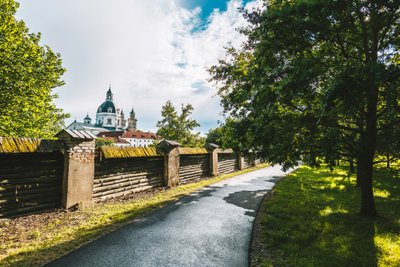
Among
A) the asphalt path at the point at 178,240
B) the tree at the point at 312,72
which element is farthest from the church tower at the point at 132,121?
the tree at the point at 312,72

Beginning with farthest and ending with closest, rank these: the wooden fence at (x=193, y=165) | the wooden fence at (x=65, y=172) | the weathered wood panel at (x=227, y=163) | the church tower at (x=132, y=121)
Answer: the church tower at (x=132, y=121) < the weathered wood panel at (x=227, y=163) < the wooden fence at (x=193, y=165) < the wooden fence at (x=65, y=172)

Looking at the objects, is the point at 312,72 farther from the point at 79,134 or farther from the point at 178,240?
the point at 79,134

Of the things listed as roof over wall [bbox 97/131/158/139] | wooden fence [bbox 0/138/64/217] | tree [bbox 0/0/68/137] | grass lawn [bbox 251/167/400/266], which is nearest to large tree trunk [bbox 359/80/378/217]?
grass lawn [bbox 251/167/400/266]

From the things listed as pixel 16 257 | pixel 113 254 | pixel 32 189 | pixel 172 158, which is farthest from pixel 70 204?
pixel 172 158

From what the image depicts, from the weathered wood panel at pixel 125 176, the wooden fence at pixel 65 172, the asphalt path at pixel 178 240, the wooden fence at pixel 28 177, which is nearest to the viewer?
the asphalt path at pixel 178 240

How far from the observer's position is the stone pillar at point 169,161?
39.1 feet

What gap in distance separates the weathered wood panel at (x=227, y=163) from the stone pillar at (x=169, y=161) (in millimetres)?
6724

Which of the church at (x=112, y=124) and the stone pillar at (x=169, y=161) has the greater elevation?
the church at (x=112, y=124)

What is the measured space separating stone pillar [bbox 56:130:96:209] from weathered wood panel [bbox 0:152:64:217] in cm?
31

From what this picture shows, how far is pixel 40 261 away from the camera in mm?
3988

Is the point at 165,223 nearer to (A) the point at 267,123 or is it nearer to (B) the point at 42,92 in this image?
(A) the point at 267,123

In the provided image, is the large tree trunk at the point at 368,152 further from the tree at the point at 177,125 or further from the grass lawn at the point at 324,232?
the tree at the point at 177,125

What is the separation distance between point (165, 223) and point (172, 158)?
624cm

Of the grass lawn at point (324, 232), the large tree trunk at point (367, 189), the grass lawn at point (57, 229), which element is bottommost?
the grass lawn at point (324, 232)
